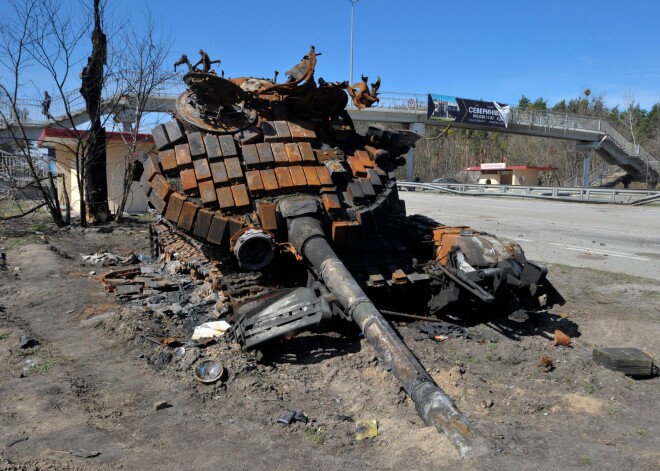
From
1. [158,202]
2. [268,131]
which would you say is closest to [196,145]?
[158,202]

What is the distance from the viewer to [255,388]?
196 inches

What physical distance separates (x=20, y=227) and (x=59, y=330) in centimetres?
1144

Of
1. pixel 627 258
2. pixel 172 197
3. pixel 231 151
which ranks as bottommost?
pixel 627 258

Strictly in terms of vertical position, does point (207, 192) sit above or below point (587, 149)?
below

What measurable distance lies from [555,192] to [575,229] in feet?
43.9

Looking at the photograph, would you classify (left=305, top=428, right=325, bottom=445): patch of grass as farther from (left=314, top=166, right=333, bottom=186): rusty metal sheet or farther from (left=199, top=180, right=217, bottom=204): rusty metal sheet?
(left=314, top=166, right=333, bottom=186): rusty metal sheet

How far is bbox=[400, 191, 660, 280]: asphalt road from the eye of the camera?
1160cm

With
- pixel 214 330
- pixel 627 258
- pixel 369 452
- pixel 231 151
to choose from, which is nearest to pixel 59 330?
pixel 214 330

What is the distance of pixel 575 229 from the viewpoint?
16828 millimetres

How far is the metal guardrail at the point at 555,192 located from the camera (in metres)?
26.4

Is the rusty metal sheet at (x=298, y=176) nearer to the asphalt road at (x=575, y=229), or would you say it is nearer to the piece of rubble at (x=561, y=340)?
the piece of rubble at (x=561, y=340)

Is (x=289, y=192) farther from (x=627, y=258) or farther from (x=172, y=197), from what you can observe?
(x=627, y=258)

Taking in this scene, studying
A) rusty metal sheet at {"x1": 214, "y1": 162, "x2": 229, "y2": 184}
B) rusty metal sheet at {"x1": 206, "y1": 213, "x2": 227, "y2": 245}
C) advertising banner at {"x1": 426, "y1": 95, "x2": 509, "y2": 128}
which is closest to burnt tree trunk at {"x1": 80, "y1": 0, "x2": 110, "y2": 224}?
rusty metal sheet at {"x1": 214, "y1": 162, "x2": 229, "y2": 184}

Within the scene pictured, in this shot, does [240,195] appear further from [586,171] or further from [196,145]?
[586,171]
